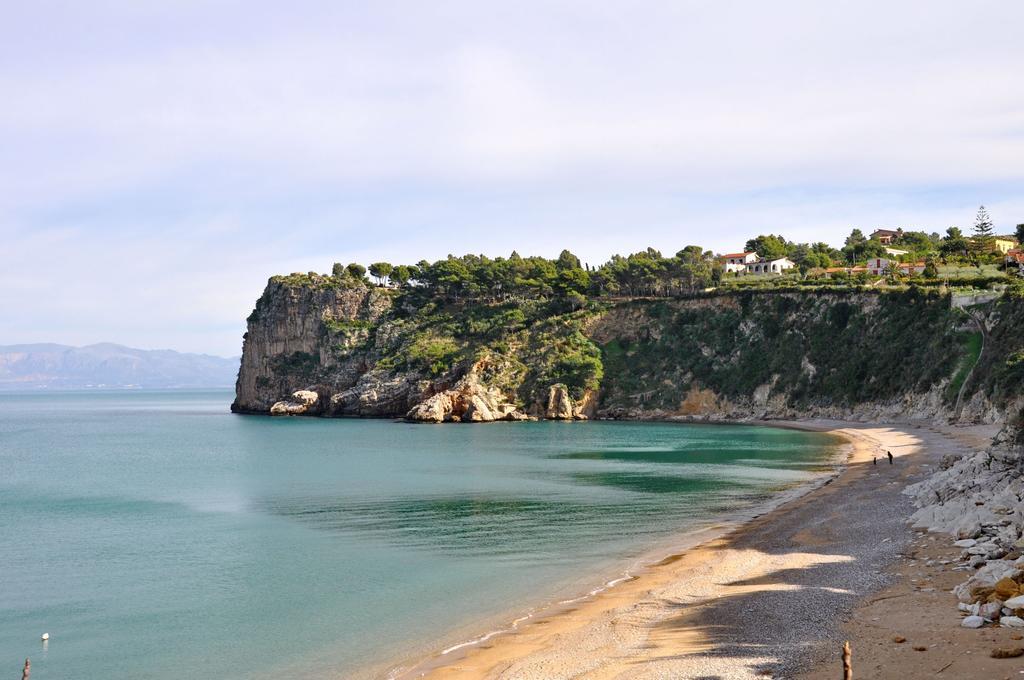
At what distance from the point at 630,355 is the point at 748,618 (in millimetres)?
95234

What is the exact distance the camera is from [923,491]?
35.1m

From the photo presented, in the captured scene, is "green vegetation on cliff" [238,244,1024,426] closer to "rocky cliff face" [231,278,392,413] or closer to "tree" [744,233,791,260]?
"rocky cliff face" [231,278,392,413]

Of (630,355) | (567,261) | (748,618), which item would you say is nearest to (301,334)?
(567,261)

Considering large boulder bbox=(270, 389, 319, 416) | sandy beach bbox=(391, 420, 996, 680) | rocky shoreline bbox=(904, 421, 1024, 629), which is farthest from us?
large boulder bbox=(270, 389, 319, 416)

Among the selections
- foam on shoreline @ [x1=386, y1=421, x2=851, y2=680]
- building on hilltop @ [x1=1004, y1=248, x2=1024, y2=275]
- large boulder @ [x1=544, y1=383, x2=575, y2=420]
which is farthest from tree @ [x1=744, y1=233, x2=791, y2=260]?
foam on shoreline @ [x1=386, y1=421, x2=851, y2=680]

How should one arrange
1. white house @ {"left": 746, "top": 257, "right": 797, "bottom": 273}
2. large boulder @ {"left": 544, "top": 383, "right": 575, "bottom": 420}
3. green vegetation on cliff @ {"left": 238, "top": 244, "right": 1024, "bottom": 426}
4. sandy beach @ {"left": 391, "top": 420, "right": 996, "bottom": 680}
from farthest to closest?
white house @ {"left": 746, "top": 257, "right": 797, "bottom": 273}
large boulder @ {"left": 544, "top": 383, "right": 575, "bottom": 420}
green vegetation on cliff @ {"left": 238, "top": 244, "right": 1024, "bottom": 426}
sandy beach @ {"left": 391, "top": 420, "right": 996, "bottom": 680}

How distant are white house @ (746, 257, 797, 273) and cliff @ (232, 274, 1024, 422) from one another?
3246cm

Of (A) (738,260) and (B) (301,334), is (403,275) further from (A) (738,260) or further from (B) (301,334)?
(A) (738,260)

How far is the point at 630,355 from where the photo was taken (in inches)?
4508

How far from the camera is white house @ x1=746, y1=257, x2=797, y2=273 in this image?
142500 mm

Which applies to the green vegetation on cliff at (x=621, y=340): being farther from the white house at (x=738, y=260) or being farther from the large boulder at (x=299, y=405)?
the white house at (x=738, y=260)

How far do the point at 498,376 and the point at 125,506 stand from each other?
71.8 metres

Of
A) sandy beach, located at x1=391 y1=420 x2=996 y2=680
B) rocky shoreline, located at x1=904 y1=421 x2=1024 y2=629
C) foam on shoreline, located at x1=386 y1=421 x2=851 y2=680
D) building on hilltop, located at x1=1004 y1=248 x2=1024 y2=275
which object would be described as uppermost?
building on hilltop, located at x1=1004 y1=248 x2=1024 y2=275

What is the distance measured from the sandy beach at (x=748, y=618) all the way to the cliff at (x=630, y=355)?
1755 inches
